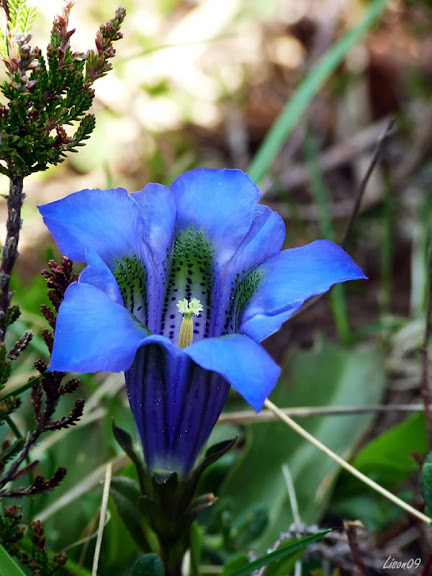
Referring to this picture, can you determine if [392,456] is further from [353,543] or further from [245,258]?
[245,258]

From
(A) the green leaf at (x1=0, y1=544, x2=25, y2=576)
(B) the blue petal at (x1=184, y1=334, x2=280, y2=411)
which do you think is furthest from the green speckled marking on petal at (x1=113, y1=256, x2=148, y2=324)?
(A) the green leaf at (x1=0, y1=544, x2=25, y2=576)

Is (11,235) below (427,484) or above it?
above

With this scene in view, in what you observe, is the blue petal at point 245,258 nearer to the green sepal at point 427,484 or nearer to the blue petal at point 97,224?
the blue petal at point 97,224

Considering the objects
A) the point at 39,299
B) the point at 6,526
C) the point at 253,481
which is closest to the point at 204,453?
the point at 6,526

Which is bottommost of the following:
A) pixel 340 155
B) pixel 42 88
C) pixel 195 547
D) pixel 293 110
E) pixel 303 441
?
pixel 195 547

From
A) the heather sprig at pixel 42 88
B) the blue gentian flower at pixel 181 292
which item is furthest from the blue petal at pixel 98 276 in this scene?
the heather sprig at pixel 42 88

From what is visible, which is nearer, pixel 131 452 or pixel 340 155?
pixel 131 452

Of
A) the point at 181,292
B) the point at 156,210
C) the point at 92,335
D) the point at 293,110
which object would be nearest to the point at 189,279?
the point at 181,292

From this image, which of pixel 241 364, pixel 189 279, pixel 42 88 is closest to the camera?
pixel 241 364

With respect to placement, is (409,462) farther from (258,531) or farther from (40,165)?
(40,165)
